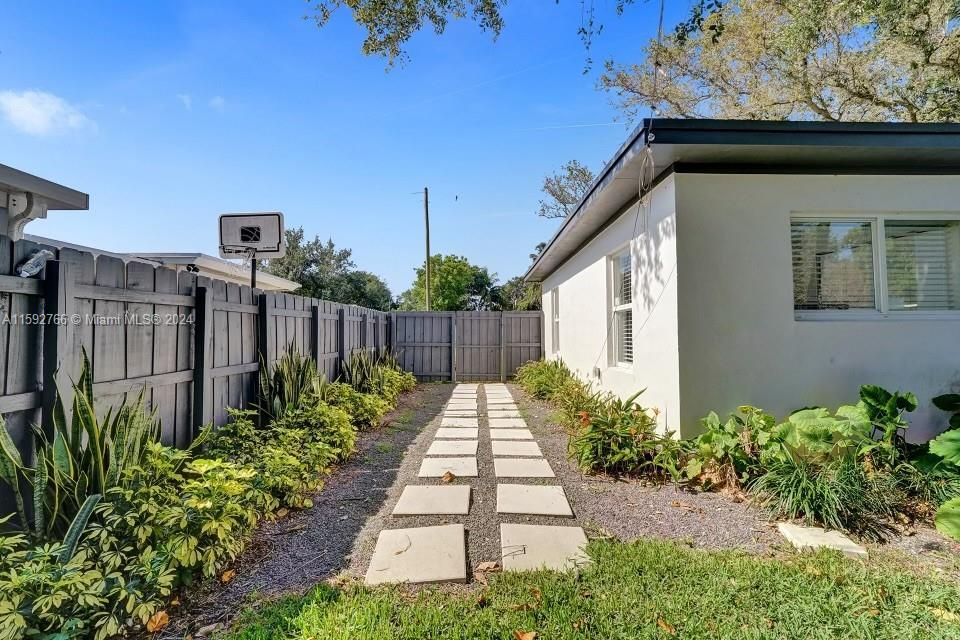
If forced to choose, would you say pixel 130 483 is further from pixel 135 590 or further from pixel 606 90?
pixel 606 90

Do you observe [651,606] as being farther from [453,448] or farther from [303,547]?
[453,448]

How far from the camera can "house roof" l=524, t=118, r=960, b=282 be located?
337cm

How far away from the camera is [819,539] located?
2547mm

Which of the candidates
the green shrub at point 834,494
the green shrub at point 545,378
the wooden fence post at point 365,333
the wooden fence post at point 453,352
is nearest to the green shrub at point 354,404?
the wooden fence post at point 365,333

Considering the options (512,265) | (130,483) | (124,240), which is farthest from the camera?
(512,265)

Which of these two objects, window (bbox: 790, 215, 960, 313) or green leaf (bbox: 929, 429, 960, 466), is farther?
window (bbox: 790, 215, 960, 313)

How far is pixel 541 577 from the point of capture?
2.14 m

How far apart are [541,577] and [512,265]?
23312 millimetres

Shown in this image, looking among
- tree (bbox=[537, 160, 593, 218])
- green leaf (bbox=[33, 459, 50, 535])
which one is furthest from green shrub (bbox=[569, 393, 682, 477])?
tree (bbox=[537, 160, 593, 218])

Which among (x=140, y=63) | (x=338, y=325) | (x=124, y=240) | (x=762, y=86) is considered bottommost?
(x=338, y=325)

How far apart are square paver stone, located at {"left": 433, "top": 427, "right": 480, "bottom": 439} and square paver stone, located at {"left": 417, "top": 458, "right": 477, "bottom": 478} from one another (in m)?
0.92

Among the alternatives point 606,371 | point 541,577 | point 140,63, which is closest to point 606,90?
point 606,371

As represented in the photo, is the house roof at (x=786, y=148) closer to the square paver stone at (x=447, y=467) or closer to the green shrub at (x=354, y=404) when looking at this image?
the square paver stone at (x=447, y=467)

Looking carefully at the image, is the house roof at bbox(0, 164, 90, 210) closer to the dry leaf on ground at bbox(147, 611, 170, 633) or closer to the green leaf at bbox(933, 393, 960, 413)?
the dry leaf on ground at bbox(147, 611, 170, 633)
